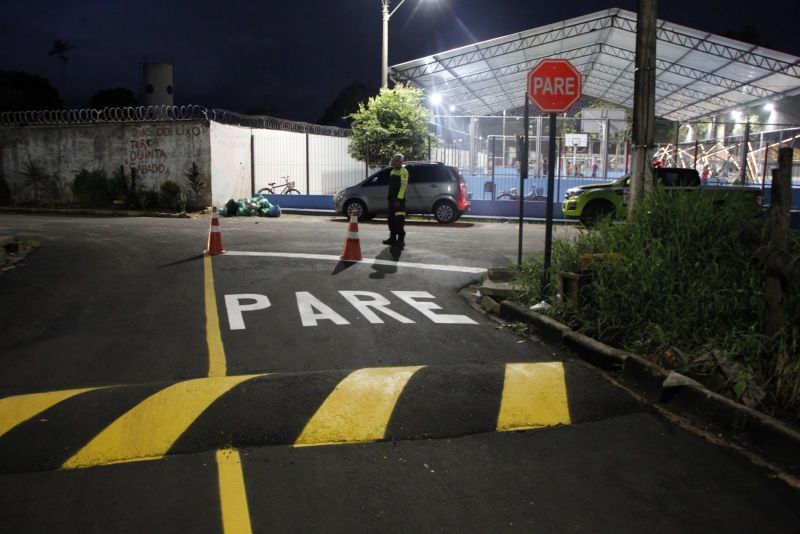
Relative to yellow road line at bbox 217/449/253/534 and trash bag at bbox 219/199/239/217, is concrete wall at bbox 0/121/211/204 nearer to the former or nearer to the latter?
trash bag at bbox 219/199/239/217

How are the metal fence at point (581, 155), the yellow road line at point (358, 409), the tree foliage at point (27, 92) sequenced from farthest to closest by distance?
the tree foliage at point (27, 92), the metal fence at point (581, 155), the yellow road line at point (358, 409)

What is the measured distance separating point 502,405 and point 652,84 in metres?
5.66

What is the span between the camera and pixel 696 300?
5863mm

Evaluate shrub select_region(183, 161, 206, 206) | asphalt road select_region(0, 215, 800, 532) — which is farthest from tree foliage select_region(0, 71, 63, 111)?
asphalt road select_region(0, 215, 800, 532)

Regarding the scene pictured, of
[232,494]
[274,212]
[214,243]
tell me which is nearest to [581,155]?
[274,212]

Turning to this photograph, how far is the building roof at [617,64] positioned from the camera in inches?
1155

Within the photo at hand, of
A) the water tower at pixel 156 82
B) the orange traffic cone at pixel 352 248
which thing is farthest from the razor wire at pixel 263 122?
the water tower at pixel 156 82

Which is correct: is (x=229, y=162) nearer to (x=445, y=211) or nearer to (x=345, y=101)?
(x=445, y=211)

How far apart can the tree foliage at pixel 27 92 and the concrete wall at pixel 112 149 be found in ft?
147

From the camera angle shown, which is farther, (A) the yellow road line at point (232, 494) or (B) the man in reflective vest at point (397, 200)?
(B) the man in reflective vest at point (397, 200)

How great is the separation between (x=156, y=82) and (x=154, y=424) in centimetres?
5066

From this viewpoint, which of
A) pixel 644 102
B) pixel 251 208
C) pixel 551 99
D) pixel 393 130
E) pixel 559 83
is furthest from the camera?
pixel 393 130

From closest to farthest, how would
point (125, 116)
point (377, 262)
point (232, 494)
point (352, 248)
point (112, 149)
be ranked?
point (232, 494)
point (377, 262)
point (352, 248)
point (125, 116)
point (112, 149)

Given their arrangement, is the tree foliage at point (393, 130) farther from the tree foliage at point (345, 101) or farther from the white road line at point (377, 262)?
the tree foliage at point (345, 101)
